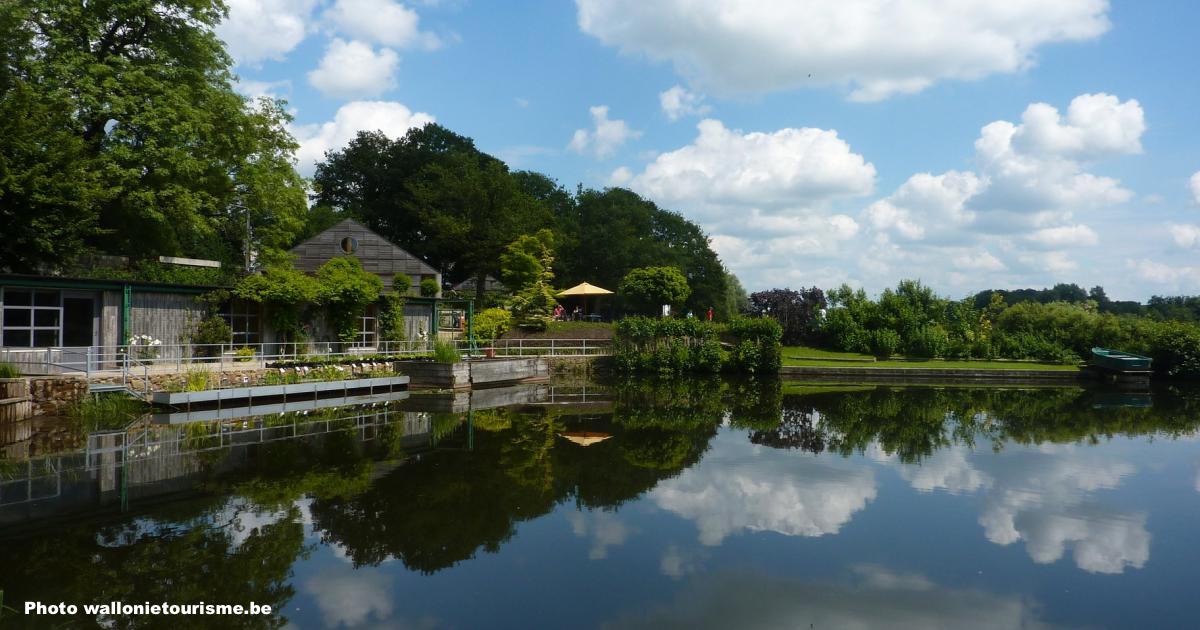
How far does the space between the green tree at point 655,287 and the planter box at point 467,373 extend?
12913mm

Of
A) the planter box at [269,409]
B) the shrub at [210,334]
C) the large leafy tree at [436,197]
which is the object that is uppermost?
the large leafy tree at [436,197]

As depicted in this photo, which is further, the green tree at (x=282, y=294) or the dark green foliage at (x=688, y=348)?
the dark green foliage at (x=688, y=348)

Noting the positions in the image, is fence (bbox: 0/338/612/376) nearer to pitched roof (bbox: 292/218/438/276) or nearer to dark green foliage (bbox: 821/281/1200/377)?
pitched roof (bbox: 292/218/438/276)

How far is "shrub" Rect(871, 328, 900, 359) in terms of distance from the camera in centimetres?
3350

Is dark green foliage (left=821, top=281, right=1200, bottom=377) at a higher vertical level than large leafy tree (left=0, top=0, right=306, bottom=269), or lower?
lower

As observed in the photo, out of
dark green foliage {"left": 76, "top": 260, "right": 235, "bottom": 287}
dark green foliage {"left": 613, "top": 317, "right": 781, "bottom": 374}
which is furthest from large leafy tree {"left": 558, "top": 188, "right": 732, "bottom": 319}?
dark green foliage {"left": 76, "top": 260, "right": 235, "bottom": 287}

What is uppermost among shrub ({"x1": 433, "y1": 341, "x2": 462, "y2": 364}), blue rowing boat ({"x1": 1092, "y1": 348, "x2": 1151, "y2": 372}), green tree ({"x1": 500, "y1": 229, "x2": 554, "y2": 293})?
green tree ({"x1": 500, "y1": 229, "x2": 554, "y2": 293})

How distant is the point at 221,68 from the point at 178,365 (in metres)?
13.2

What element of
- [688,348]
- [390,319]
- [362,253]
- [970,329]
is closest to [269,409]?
[390,319]

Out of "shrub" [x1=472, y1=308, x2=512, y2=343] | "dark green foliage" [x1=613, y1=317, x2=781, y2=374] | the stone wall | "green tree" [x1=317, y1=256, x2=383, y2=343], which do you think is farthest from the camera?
"shrub" [x1=472, y1=308, x2=512, y2=343]

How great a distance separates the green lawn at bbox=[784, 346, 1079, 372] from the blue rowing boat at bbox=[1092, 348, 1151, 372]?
40.2 inches

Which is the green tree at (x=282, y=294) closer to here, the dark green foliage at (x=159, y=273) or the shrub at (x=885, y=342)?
the dark green foliage at (x=159, y=273)

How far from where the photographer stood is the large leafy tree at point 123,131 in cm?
2016

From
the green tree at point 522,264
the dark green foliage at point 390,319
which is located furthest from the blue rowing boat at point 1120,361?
the dark green foliage at point 390,319
